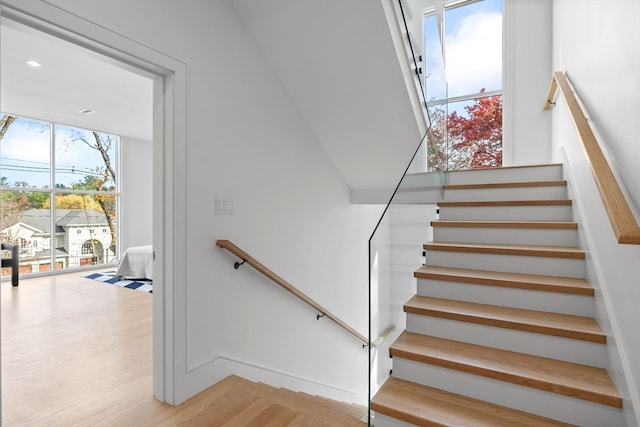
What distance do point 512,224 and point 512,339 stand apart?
1.03 m

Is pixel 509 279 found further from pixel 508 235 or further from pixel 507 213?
pixel 507 213

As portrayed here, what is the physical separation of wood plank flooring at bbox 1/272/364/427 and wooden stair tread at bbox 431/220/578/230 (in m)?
1.78

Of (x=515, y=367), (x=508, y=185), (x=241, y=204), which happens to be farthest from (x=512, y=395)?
(x=241, y=204)

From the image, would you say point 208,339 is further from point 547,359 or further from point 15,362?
point 547,359

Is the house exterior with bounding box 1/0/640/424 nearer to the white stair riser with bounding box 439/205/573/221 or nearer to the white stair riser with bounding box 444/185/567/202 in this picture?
the white stair riser with bounding box 444/185/567/202

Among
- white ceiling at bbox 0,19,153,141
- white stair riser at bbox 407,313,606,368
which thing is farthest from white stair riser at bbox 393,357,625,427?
white ceiling at bbox 0,19,153,141

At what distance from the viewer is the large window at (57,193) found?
5949mm

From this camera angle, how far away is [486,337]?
2.12 meters

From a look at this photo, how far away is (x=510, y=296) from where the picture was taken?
228cm

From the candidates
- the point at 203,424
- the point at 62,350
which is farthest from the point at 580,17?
the point at 62,350

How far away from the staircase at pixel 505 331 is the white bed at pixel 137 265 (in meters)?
4.89

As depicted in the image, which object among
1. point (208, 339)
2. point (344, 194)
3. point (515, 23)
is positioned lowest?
point (208, 339)

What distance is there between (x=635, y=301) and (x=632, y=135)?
73cm

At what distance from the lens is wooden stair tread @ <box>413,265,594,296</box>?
2092 mm
